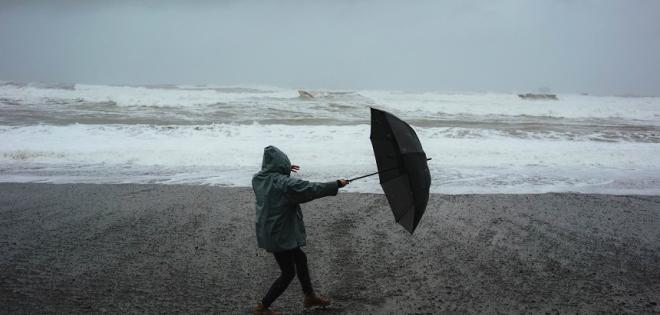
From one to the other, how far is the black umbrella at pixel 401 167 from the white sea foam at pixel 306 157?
4.50 meters

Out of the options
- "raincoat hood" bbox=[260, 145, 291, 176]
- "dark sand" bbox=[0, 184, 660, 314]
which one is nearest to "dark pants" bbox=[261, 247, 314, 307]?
"dark sand" bbox=[0, 184, 660, 314]

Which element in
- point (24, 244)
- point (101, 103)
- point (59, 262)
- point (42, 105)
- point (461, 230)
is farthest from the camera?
point (101, 103)

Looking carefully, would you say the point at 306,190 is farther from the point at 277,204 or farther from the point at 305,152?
the point at 305,152

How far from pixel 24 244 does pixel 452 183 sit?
6.85 m

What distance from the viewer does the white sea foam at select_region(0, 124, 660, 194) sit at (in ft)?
29.1

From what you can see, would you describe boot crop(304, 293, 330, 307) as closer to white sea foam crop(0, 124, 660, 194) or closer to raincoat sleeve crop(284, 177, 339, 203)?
raincoat sleeve crop(284, 177, 339, 203)

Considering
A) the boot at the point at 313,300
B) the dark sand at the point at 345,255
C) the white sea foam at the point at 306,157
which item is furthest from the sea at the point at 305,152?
the boot at the point at 313,300

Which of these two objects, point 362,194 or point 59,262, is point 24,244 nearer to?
point 59,262

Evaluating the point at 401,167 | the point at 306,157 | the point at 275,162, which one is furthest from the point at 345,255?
the point at 306,157

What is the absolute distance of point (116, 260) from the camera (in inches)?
192

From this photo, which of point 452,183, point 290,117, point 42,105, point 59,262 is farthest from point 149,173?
point 42,105

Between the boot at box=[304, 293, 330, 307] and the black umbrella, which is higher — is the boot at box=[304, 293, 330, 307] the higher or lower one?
the lower one

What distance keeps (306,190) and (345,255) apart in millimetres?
2092

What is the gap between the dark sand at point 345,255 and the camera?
13.2ft
